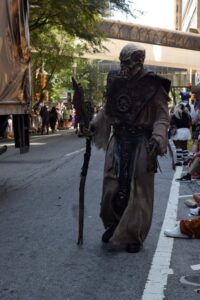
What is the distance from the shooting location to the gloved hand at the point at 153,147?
5453 millimetres

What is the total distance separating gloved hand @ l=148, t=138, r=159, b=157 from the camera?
5.45 m

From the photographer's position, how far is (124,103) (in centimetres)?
563

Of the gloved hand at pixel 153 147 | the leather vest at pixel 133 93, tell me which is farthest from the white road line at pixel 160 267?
the leather vest at pixel 133 93

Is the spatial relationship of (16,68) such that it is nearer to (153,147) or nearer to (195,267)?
(153,147)

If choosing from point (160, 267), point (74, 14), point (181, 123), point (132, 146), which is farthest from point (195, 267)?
point (74, 14)

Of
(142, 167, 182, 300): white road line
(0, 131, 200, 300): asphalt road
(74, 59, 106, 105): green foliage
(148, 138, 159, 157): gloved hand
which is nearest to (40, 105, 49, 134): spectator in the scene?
(0, 131, 200, 300): asphalt road

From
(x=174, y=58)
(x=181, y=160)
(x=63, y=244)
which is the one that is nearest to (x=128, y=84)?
(x=63, y=244)

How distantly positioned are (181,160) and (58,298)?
963cm

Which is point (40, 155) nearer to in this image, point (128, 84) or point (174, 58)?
point (128, 84)

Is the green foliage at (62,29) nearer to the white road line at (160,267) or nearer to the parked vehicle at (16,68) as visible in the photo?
the parked vehicle at (16,68)

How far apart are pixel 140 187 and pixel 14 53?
14.8ft

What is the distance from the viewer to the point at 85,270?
5.06 meters

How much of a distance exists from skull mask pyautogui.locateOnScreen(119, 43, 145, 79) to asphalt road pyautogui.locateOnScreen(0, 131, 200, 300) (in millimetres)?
1742

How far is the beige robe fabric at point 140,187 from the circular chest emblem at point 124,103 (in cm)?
16
